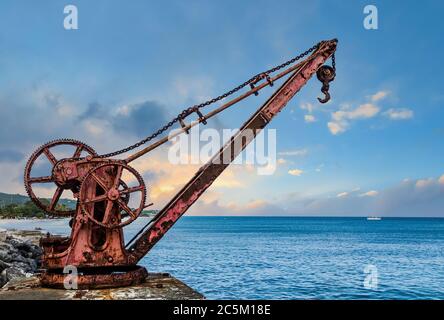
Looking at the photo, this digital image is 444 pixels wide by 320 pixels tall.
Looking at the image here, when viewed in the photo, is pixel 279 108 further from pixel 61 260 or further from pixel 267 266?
pixel 267 266

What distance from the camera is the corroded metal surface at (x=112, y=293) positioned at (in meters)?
7.03

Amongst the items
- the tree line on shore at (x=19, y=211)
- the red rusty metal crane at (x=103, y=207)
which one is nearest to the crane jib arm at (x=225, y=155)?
the red rusty metal crane at (x=103, y=207)

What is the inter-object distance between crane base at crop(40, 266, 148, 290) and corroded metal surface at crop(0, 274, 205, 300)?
0.12 m

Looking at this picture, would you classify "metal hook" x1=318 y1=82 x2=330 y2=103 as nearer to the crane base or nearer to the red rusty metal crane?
the red rusty metal crane

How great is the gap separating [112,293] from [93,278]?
56cm

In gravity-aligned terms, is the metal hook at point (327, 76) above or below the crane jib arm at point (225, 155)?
above

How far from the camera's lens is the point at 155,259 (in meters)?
40.9

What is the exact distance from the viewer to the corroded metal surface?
703 centimetres

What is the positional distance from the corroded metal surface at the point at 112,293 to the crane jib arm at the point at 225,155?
2.70 ft

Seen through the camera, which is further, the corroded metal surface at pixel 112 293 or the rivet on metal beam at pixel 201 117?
the rivet on metal beam at pixel 201 117

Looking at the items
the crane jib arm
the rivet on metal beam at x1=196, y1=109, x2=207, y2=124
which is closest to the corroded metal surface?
the crane jib arm

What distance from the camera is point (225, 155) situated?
29.8 feet

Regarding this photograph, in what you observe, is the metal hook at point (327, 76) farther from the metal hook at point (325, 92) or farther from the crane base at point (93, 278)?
the crane base at point (93, 278)
